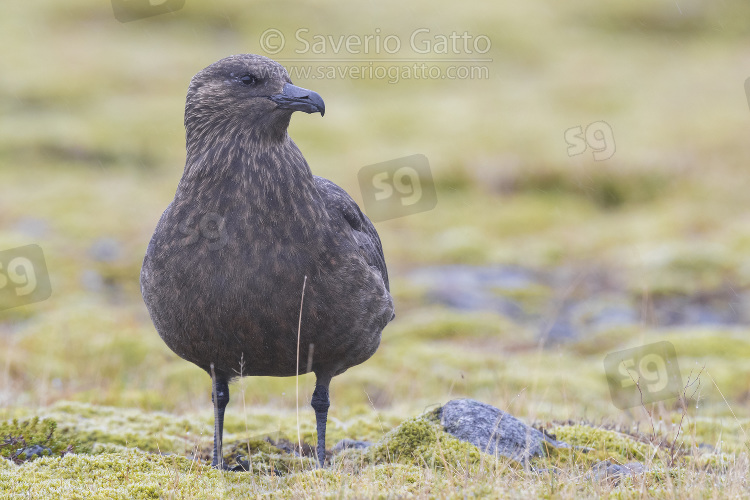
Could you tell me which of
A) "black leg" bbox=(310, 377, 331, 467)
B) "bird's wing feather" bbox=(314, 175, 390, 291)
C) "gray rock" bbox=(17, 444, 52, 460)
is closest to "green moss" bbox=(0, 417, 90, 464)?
"gray rock" bbox=(17, 444, 52, 460)

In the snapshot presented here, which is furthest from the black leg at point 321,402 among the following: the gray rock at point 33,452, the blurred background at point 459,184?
the gray rock at point 33,452

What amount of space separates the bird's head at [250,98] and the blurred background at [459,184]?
2.79 meters

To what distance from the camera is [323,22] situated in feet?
141

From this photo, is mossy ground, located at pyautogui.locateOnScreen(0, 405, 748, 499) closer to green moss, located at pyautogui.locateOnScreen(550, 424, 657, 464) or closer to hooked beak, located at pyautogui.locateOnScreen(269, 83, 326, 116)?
green moss, located at pyautogui.locateOnScreen(550, 424, 657, 464)

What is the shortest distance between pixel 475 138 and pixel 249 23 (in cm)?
1936

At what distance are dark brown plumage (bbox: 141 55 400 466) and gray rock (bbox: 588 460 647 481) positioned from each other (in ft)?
5.87

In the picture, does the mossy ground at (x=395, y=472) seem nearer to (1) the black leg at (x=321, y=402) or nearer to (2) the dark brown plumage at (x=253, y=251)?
(1) the black leg at (x=321, y=402)

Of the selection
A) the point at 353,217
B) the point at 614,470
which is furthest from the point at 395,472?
the point at 353,217

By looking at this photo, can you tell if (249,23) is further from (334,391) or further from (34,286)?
(334,391)

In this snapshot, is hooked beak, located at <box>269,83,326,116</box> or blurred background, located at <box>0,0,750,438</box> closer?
hooked beak, located at <box>269,83,326,116</box>

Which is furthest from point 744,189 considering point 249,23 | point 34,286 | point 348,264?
point 249,23

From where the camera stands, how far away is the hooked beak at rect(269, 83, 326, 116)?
18.3ft

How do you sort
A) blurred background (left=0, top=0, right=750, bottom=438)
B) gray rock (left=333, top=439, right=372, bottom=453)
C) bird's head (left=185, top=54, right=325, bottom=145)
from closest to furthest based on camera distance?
bird's head (left=185, top=54, right=325, bottom=145) < gray rock (left=333, top=439, right=372, bottom=453) < blurred background (left=0, top=0, right=750, bottom=438)

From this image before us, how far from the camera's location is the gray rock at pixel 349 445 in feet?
21.4
